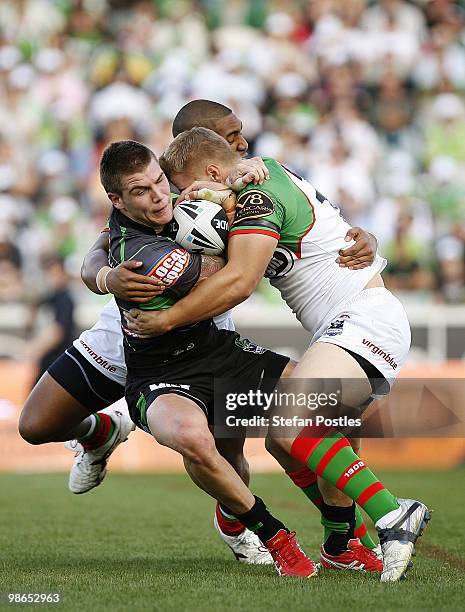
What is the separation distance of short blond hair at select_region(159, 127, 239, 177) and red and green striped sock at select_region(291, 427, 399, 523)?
55.3 inches

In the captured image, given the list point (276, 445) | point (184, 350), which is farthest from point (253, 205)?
point (276, 445)

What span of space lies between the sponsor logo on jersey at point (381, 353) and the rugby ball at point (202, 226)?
82cm

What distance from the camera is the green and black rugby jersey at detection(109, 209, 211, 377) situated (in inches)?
202

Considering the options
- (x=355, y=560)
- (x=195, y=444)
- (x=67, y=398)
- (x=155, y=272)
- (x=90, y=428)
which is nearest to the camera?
(x=195, y=444)

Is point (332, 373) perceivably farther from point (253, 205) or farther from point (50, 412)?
point (50, 412)

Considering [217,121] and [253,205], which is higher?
[217,121]

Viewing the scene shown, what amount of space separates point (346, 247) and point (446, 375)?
6575mm

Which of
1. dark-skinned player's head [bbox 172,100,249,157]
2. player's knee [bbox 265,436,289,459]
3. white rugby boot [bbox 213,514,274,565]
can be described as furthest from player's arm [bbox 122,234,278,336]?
white rugby boot [bbox 213,514,274,565]

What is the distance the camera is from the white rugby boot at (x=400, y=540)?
486 centimetres

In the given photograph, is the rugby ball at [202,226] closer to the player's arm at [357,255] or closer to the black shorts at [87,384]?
the player's arm at [357,255]

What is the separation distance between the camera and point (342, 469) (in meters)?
5.06

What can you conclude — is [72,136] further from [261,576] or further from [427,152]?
[261,576]

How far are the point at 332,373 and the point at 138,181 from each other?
126 centimetres

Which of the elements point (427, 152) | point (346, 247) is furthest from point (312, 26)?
point (346, 247)
